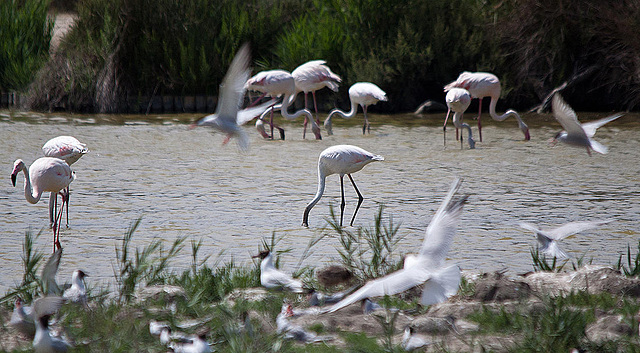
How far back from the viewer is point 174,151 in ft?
35.8

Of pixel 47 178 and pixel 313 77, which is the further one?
pixel 313 77

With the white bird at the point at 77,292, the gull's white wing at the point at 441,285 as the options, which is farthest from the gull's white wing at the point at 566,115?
the white bird at the point at 77,292

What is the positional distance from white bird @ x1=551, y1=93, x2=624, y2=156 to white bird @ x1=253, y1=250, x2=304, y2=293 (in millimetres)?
4355

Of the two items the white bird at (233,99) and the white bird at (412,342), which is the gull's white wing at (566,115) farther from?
the white bird at (412,342)

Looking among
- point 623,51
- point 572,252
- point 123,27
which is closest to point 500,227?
point 572,252

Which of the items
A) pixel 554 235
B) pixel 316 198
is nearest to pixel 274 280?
pixel 554 235

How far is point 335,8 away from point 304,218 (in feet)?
35.4

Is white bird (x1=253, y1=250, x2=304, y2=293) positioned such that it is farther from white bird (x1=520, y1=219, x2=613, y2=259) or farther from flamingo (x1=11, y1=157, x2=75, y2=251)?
flamingo (x1=11, y1=157, x2=75, y2=251)

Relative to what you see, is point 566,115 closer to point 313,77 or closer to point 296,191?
point 296,191

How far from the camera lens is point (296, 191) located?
8023mm

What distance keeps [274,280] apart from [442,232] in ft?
3.89

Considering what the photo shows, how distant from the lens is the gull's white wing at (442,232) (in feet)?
11.5

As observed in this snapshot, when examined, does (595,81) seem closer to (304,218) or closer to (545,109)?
(545,109)

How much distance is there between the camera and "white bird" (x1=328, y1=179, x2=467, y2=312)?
3.17 m
